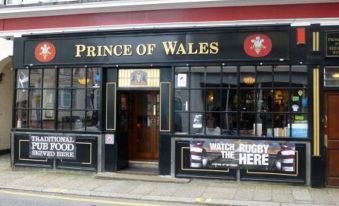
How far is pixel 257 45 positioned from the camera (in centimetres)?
1185

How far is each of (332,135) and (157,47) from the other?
198 inches

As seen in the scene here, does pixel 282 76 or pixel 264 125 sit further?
pixel 264 125

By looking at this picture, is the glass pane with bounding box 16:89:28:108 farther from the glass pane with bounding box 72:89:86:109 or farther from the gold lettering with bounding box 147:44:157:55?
the gold lettering with bounding box 147:44:157:55

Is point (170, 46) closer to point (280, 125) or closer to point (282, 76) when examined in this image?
point (282, 76)

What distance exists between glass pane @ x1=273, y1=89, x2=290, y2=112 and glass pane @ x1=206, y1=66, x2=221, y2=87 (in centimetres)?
148

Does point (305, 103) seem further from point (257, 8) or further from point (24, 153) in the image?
point (24, 153)

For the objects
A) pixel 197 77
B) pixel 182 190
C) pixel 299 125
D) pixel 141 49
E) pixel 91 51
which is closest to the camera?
pixel 182 190

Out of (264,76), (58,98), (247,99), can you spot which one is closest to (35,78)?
(58,98)

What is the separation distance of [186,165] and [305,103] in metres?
3.42

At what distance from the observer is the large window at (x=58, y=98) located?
1317cm

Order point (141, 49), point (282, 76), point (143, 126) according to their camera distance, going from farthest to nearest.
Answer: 1. point (143, 126)
2. point (141, 49)
3. point (282, 76)

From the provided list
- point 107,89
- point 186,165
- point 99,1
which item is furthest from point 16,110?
point 186,165

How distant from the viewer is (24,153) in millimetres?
13758

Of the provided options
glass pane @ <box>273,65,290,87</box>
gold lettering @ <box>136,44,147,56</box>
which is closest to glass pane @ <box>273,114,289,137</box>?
glass pane @ <box>273,65,290,87</box>
